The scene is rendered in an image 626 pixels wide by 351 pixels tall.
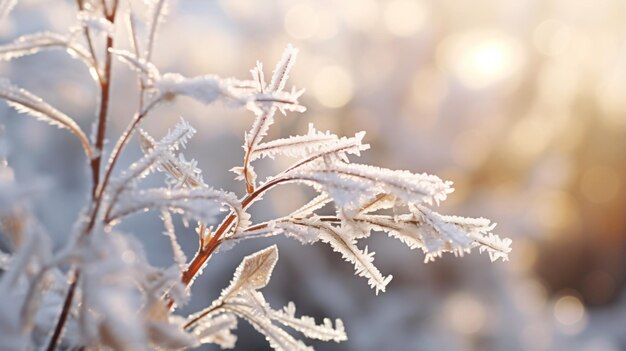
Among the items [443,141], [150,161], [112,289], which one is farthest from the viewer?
[443,141]

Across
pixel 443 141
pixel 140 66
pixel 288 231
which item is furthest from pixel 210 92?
pixel 443 141

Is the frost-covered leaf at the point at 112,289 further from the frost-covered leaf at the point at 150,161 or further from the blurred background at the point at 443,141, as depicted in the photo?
the blurred background at the point at 443,141

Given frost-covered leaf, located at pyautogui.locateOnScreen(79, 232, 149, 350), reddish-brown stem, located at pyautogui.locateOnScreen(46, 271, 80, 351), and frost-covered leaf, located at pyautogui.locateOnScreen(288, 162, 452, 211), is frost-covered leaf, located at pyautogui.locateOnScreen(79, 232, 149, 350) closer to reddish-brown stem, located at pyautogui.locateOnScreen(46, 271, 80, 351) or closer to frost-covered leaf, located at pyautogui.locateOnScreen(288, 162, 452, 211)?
reddish-brown stem, located at pyautogui.locateOnScreen(46, 271, 80, 351)

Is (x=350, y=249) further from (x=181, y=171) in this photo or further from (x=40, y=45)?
(x=40, y=45)

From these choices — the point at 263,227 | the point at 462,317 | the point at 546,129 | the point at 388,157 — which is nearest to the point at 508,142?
the point at 546,129

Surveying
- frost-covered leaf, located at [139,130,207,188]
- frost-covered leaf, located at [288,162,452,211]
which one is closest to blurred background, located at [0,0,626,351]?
frost-covered leaf, located at [139,130,207,188]

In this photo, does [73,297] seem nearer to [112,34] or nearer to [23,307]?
[23,307]
